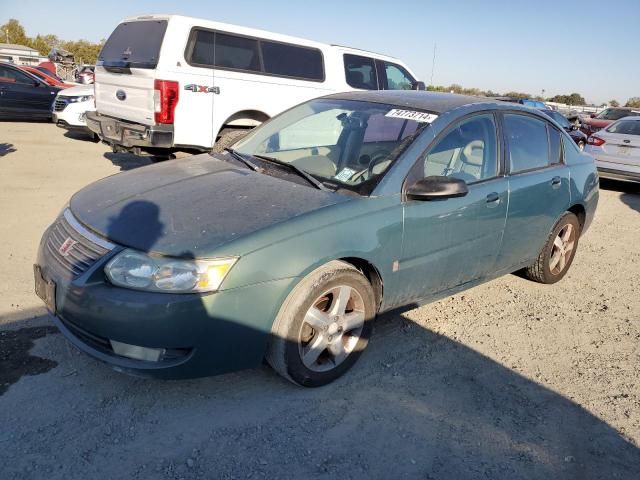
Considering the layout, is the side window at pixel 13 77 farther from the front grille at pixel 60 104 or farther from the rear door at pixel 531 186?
the rear door at pixel 531 186

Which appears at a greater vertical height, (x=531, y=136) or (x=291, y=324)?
(x=531, y=136)

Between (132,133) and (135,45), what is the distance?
1345mm

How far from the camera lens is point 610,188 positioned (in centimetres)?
1120

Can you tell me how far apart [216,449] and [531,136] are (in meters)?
3.45

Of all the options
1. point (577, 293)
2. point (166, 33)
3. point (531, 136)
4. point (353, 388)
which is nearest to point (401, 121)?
point (531, 136)

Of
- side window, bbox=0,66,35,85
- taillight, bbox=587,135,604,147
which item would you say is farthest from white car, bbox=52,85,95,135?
taillight, bbox=587,135,604,147

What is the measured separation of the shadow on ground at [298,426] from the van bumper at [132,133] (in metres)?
3.74

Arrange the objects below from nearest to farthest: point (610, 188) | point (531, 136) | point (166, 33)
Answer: point (531, 136)
point (166, 33)
point (610, 188)

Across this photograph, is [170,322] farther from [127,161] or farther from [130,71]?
[127,161]

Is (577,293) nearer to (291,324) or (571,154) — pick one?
(571,154)

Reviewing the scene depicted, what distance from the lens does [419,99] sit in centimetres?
397

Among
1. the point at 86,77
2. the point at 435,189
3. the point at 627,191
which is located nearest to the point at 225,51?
the point at 435,189

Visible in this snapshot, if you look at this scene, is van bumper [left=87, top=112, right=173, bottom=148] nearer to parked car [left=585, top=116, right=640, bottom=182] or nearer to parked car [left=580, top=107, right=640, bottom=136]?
parked car [left=585, top=116, right=640, bottom=182]

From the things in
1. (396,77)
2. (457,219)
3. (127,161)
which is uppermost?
(396,77)
